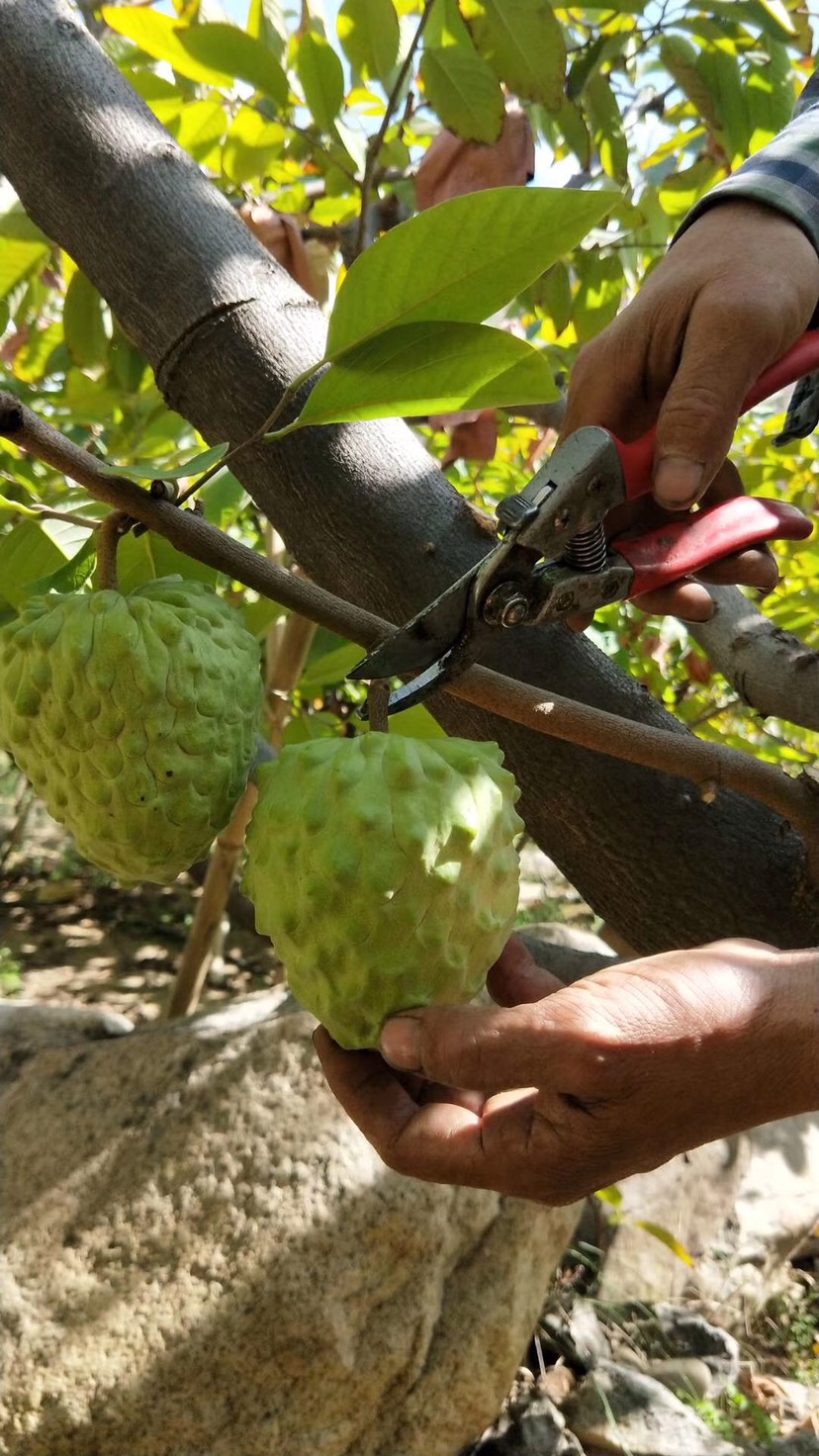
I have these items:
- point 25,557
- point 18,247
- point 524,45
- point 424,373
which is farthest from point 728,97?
point 25,557

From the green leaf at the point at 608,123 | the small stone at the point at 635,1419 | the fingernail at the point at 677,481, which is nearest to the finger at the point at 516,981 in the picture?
the fingernail at the point at 677,481

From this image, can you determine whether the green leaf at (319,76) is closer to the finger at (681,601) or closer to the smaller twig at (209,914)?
the finger at (681,601)

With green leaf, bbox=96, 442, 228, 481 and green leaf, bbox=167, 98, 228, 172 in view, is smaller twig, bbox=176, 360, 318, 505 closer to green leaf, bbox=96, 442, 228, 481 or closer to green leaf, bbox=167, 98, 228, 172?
green leaf, bbox=96, 442, 228, 481

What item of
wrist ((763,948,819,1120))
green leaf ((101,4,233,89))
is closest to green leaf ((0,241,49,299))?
green leaf ((101,4,233,89))

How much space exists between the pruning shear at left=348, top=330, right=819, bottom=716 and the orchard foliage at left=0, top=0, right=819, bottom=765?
16 centimetres

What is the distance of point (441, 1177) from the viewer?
0.96 m

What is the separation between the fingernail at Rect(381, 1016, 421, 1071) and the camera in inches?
32.6

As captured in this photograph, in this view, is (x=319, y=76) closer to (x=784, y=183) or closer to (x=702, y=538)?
(x=784, y=183)

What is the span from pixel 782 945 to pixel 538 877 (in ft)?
14.2

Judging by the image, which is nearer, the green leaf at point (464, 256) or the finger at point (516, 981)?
the green leaf at point (464, 256)

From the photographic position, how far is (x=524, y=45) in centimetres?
164

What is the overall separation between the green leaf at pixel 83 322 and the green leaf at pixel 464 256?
127 cm

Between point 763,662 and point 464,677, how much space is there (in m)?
0.80

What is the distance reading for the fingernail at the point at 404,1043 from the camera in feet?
2.72
